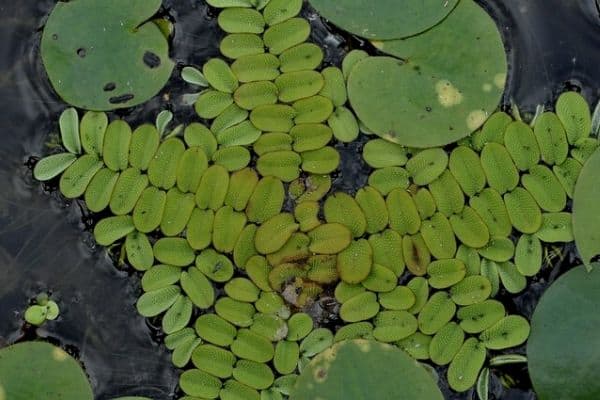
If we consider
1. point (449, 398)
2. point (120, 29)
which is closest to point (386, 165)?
point (449, 398)

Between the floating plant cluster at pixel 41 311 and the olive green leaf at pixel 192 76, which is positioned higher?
the olive green leaf at pixel 192 76

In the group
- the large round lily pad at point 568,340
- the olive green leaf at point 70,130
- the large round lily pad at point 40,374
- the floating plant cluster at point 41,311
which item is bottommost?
the large round lily pad at point 40,374

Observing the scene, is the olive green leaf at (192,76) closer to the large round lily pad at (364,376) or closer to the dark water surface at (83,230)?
the dark water surface at (83,230)

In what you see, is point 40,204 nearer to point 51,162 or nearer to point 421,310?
point 51,162

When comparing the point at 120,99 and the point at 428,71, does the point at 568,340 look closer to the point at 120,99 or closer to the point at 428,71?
the point at 428,71

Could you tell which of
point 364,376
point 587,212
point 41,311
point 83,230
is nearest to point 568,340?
point 587,212

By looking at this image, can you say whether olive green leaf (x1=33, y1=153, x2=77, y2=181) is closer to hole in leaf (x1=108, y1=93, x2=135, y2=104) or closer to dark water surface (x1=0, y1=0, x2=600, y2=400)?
dark water surface (x1=0, y1=0, x2=600, y2=400)

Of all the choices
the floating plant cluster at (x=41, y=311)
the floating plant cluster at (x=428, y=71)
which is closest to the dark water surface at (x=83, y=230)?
the floating plant cluster at (x=41, y=311)
